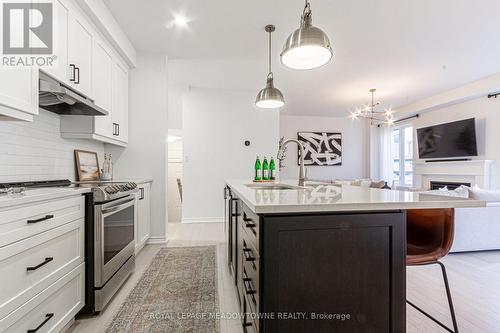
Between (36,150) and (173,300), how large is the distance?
5.39ft

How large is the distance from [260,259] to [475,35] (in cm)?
396

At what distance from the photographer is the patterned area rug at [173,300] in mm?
1689

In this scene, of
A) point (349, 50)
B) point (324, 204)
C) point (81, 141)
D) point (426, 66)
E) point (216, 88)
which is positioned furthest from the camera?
point (216, 88)

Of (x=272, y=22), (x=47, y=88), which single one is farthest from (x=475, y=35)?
(x=47, y=88)

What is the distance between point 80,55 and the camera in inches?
90.1

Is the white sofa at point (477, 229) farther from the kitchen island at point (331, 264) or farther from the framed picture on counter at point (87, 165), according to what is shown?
the framed picture on counter at point (87, 165)

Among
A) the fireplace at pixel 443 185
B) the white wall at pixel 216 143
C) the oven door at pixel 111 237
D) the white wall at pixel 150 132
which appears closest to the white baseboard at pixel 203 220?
the white wall at pixel 216 143

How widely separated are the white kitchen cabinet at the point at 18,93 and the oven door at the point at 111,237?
73cm

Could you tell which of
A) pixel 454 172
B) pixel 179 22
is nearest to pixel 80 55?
pixel 179 22

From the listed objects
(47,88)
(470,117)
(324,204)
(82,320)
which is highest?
(470,117)

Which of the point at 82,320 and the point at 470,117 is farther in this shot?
the point at 470,117

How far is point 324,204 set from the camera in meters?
1.01

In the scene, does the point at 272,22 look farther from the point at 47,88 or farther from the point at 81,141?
the point at 81,141

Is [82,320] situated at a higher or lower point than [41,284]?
lower
